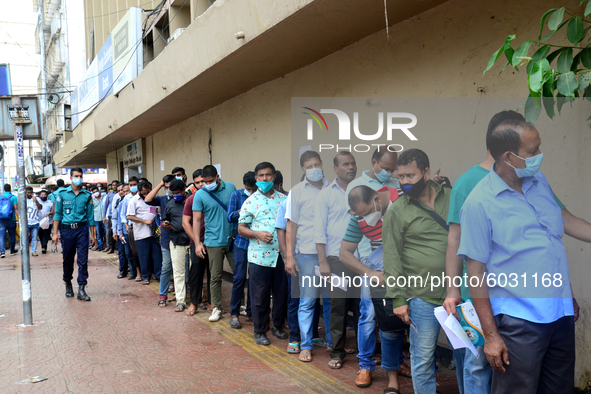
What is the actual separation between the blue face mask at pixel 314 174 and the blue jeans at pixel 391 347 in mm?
1648

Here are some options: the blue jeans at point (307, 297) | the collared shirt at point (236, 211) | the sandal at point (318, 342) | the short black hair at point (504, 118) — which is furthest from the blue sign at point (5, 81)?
the short black hair at point (504, 118)

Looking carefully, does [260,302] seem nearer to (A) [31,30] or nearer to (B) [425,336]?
(B) [425,336]

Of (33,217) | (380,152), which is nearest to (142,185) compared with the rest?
(380,152)

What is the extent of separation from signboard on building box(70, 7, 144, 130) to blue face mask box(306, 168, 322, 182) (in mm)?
8646

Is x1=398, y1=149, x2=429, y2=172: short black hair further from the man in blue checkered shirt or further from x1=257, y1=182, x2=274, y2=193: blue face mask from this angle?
the man in blue checkered shirt

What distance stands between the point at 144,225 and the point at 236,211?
10.1 ft

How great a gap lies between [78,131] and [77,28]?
9.95 m

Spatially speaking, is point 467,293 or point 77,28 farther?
point 77,28

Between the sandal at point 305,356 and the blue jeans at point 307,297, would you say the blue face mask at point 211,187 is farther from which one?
the sandal at point 305,356

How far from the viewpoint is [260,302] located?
17.9 feet

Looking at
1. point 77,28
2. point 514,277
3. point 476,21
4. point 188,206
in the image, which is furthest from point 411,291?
point 77,28

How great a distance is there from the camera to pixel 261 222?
5.45m

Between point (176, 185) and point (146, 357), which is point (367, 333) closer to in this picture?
point (146, 357)

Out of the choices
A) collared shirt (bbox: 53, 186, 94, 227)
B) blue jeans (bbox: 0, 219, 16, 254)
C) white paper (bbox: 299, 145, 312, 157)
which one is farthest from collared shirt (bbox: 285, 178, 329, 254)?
blue jeans (bbox: 0, 219, 16, 254)
